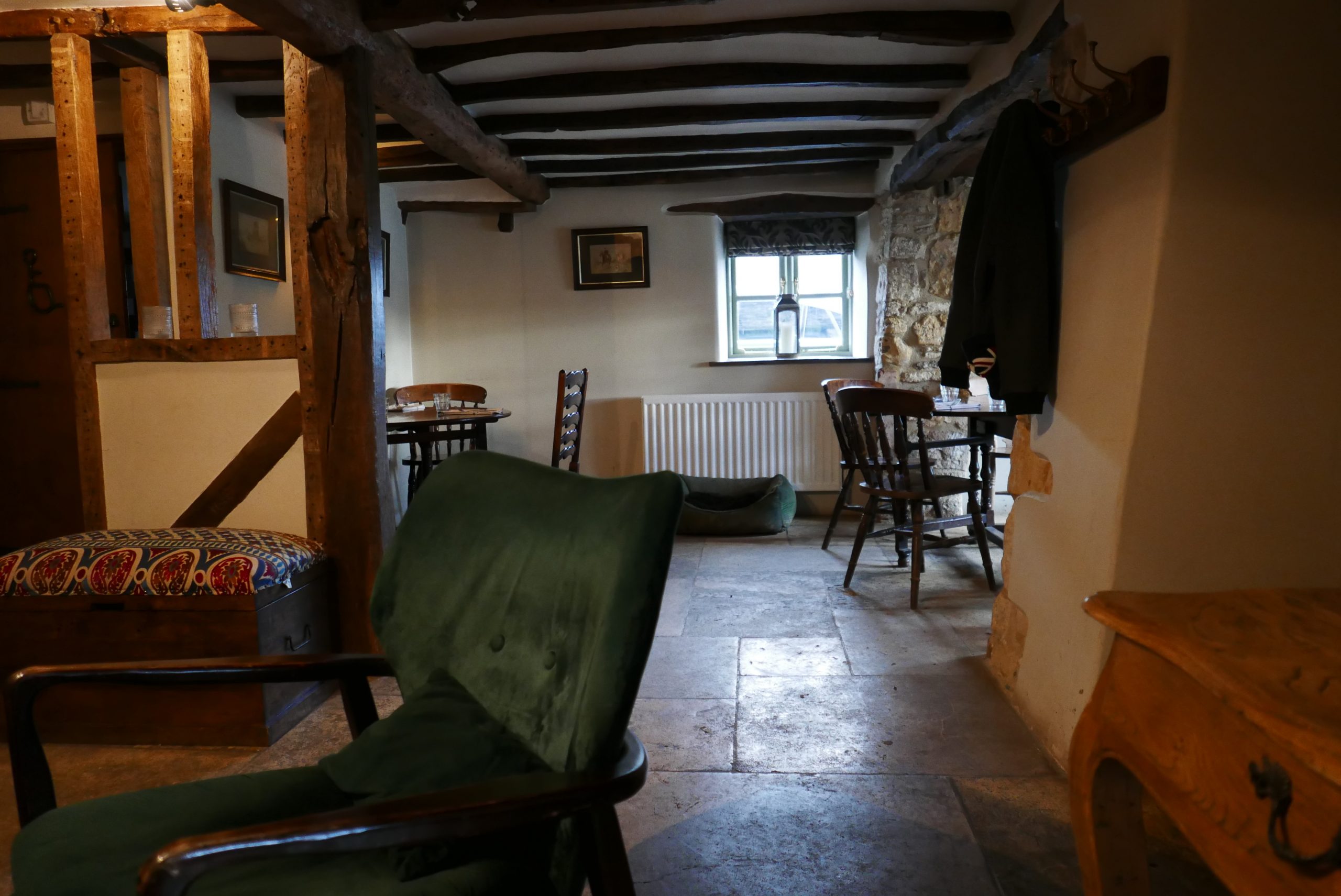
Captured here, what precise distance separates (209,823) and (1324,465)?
7.16 ft

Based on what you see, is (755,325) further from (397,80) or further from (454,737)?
(454,737)

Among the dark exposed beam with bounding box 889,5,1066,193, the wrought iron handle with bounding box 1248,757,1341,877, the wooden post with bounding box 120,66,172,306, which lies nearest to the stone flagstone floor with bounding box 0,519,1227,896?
the wrought iron handle with bounding box 1248,757,1341,877

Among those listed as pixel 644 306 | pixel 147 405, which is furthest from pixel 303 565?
pixel 644 306

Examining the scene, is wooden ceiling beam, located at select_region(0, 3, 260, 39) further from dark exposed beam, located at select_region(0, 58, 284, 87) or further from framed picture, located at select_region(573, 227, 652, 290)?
framed picture, located at select_region(573, 227, 652, 290)

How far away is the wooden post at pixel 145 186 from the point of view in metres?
3.39

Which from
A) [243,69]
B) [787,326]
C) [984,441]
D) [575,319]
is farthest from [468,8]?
[787,326]

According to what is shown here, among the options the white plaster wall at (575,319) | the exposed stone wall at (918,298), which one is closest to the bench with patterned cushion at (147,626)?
the white plaster wall at (575,319)

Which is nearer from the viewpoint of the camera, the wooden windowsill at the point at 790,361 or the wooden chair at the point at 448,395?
the wooden chair at the point at 448,395

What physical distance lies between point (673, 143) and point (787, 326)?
1.53 m

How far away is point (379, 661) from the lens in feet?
4.54

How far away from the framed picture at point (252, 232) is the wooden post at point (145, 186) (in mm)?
483

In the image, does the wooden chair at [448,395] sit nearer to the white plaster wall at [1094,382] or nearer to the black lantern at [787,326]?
the black lantern at [787,326]

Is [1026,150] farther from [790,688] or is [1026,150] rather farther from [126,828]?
[126,828]

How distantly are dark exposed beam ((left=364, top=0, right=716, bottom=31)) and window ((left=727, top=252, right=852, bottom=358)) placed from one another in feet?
10.6
